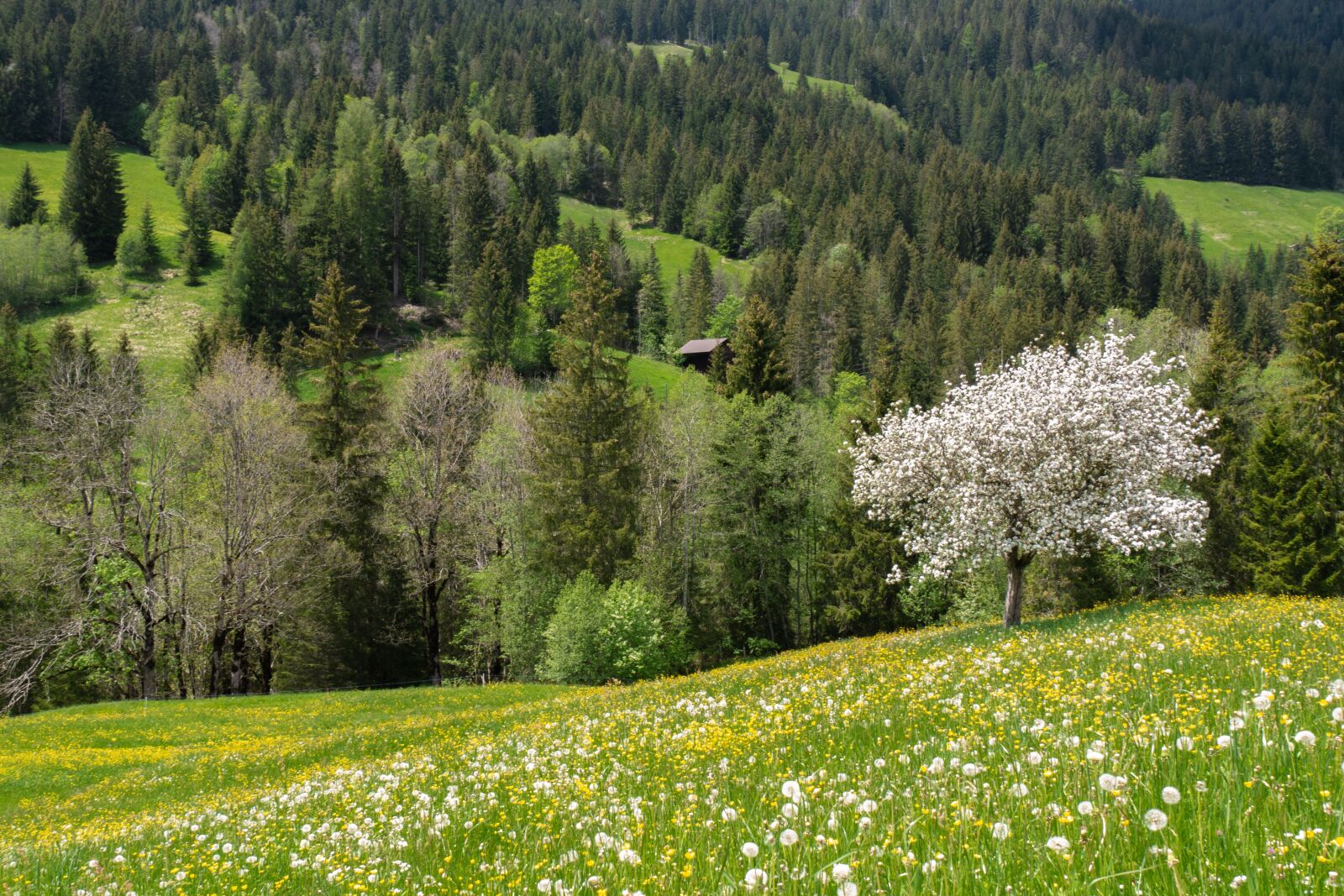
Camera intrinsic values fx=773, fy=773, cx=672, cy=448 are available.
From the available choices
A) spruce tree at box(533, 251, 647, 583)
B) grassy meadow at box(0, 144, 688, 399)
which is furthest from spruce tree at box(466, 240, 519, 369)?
spruce tree at box(533, 251, 647, 583)

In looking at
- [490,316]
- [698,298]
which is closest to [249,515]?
[490,316]

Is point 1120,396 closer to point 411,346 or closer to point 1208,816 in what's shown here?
point 1208,816

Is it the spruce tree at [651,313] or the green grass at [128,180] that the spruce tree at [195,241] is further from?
the spruce tree at [651,313]

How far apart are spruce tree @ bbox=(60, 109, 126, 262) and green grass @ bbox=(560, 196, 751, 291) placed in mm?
78950

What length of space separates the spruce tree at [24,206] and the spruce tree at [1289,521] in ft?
445

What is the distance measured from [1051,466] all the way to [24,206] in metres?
135

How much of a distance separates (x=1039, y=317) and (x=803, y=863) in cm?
11350

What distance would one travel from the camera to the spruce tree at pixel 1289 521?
34.6 metres

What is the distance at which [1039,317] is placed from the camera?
104m

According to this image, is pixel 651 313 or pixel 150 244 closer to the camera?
pixel 150 244

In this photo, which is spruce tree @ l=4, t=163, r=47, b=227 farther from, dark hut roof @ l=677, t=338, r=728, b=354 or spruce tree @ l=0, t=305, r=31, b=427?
dark hut roof @ l=677, t=338, r=728, b=354

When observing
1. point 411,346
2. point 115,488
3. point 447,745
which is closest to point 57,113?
point 411,346

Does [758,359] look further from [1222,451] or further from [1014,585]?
[1014,585]

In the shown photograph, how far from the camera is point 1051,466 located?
72.6 ft
